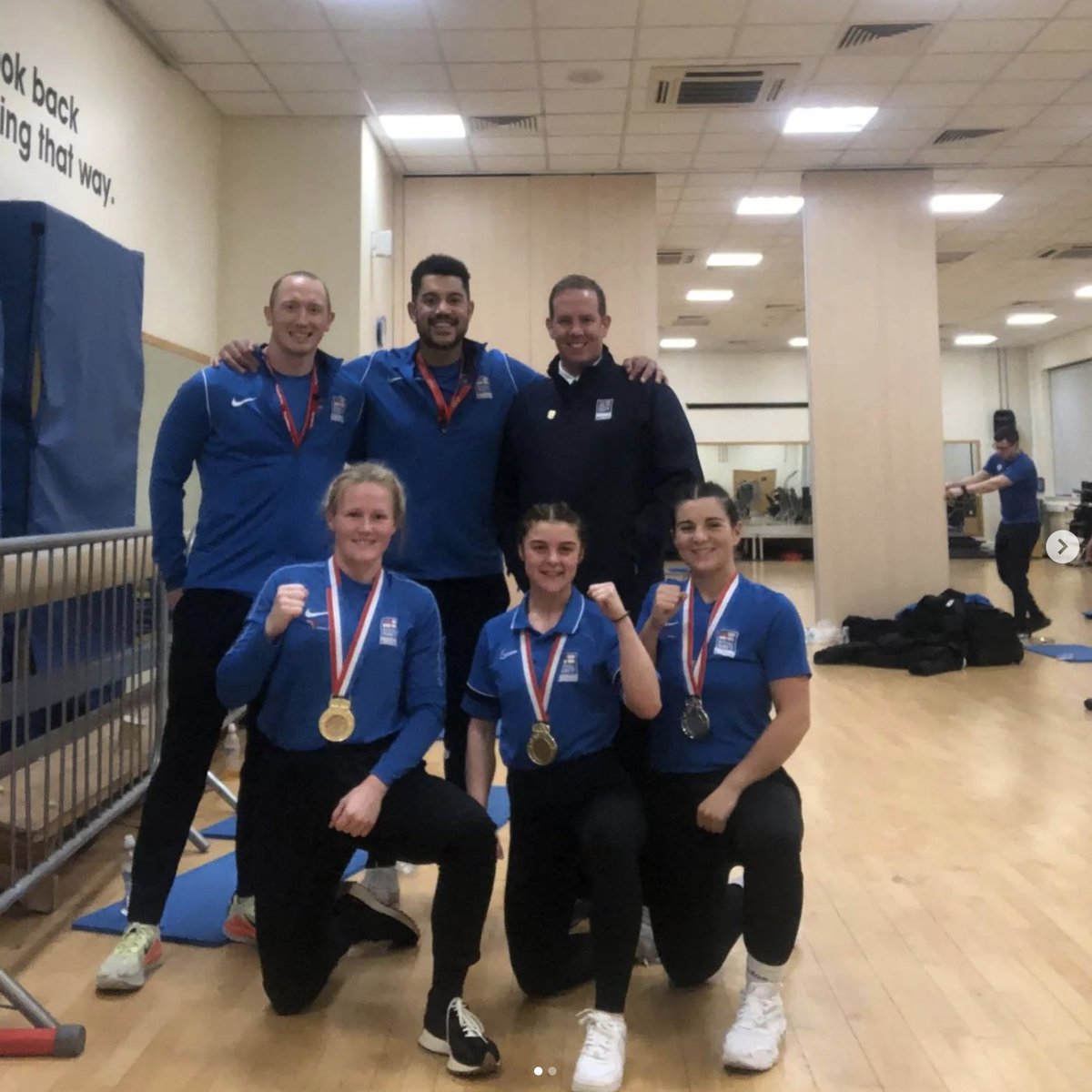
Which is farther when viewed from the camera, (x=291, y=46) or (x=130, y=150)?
(x=291, y=46)

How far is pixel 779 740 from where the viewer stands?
2086 mm

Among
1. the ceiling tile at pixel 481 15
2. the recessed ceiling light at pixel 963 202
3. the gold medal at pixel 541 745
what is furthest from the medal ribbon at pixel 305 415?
the recessed ceiling light at pixel 963 202

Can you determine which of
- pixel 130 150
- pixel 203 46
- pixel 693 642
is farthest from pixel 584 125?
pixel 693 642

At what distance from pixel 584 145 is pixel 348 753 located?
616 cm

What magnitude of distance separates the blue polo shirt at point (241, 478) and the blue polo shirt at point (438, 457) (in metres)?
0.15

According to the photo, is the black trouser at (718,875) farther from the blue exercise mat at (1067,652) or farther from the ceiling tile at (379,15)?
the blue exercise mat at (1067,652)

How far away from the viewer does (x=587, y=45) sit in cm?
555

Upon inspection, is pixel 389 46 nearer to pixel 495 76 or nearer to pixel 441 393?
pixel 495 76

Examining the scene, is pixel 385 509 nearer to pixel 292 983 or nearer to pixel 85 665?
pixel 292 983

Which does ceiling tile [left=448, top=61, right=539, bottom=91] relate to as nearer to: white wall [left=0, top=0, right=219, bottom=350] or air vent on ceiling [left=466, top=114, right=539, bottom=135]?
air vent on ceiling [left=466, top=114, right=539, bottom=135]

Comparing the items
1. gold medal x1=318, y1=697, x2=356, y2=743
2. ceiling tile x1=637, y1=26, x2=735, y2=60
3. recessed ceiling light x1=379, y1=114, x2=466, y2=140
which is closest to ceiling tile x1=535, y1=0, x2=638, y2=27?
ceiling tile x1=637, y1=26, x2=735, y2=60

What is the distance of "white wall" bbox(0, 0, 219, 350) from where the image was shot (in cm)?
400

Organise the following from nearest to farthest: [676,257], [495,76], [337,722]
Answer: [337,722]
[495,76]
[676,257]

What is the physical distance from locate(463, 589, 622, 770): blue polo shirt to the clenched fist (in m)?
0.48
